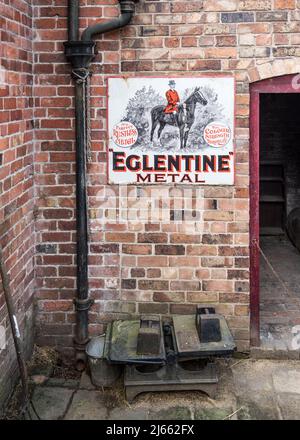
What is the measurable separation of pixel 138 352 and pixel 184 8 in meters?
2.81

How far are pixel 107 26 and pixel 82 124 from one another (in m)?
0.82

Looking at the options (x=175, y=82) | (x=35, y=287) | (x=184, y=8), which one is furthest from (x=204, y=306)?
(x=184, y=8)

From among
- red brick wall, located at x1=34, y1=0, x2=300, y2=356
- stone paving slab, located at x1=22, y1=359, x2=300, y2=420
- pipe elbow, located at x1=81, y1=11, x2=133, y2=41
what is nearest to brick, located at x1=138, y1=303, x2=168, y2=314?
red brick wall, located at x1=34, y1=0, x2=300, y2=356

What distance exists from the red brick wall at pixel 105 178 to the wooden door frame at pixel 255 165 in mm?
Result: 76

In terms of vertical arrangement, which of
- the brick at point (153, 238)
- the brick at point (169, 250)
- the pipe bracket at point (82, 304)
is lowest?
the pipe bracket at point (82, 304)

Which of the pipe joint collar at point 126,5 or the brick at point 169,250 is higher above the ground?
the pipe joint collar at point 126,5

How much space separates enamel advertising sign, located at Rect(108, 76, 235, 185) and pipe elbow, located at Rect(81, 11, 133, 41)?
39 centimetres

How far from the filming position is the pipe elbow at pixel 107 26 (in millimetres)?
4645

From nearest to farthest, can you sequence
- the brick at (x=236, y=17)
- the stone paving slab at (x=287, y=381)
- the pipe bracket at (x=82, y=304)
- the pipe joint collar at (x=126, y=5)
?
the stone paving slab at (x=287, y=381), the pipe joint collar at (x=126, y=5), the brick at (x=236, y=17), the pipe bracket at (x=82, y=304)

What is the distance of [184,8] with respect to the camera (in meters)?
4.73

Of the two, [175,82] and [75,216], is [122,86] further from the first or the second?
[75,216]

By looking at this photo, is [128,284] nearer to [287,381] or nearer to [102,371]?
[102,371]

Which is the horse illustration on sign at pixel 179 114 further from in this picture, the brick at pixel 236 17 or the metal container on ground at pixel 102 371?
the metal container on ground at pixel 102 371

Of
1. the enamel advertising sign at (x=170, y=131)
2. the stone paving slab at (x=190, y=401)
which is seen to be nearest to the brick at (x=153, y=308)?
the stone paving slab at (x=190, y=401)
